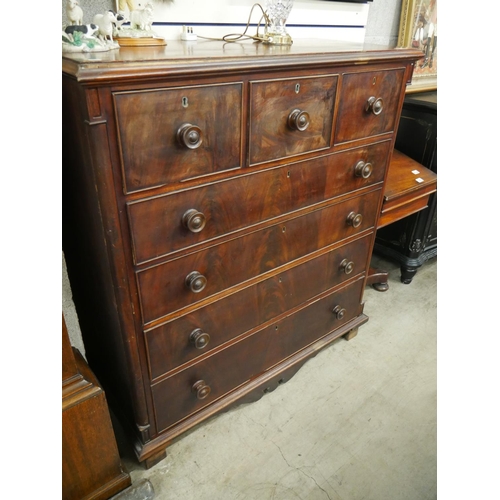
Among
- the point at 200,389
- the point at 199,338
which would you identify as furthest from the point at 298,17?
the point at 200,389

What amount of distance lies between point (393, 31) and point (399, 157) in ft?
2.51

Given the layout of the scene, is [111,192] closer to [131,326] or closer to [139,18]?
[131,326]

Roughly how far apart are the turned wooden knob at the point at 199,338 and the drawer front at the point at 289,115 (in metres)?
0.60

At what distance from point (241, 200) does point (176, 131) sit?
0.33 m

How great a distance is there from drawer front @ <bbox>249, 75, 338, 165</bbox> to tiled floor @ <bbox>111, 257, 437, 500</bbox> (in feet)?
3.74

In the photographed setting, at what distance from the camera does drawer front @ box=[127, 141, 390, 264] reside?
114 cm

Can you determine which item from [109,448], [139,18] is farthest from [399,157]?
[109,448]

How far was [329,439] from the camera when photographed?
1729 mm

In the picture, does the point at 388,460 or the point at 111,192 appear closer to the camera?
the point at 111,192

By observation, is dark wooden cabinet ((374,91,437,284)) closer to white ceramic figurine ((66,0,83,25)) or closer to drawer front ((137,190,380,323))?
drawer front ((137,190,380,323))

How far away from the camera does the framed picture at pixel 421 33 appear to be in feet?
7.84

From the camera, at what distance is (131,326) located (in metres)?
1.25

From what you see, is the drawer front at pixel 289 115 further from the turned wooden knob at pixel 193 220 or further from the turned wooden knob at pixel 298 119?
the turned wooden knob at pixel 193 220

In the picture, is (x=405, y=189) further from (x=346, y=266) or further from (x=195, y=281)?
(x=195, y=281)
